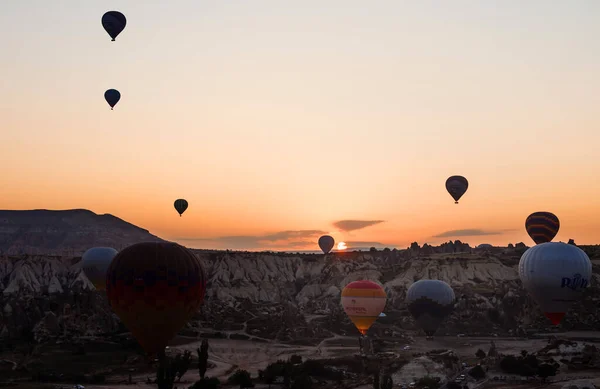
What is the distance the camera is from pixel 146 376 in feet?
201

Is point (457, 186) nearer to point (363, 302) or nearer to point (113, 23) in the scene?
point (363, 302)

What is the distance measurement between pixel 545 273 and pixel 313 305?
172 ft

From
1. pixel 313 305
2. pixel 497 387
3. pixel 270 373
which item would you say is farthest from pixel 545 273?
pixel 313 305

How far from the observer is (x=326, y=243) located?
15775 cm

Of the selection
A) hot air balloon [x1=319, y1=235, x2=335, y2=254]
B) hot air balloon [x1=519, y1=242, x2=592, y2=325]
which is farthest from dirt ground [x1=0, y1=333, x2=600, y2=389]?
hot air balloon [x1=319, y1=235, x2=335, y2=254]

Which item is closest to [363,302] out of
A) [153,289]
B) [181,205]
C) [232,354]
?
[232,354]

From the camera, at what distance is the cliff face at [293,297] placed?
3509 inches

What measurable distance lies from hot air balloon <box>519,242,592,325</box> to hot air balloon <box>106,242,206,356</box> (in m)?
33.9

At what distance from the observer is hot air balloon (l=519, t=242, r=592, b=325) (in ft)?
216

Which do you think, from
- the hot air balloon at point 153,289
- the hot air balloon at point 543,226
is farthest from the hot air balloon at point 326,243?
the hot air balloon at point 153,289

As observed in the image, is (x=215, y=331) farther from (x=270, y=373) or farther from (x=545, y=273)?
(x=545, y=273)

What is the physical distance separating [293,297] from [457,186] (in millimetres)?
36146

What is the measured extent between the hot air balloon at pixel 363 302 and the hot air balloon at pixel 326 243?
8115cm

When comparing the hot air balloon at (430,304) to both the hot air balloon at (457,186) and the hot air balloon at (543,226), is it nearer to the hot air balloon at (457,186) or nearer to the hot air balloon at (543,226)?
the hot air balloon at (457,186)
